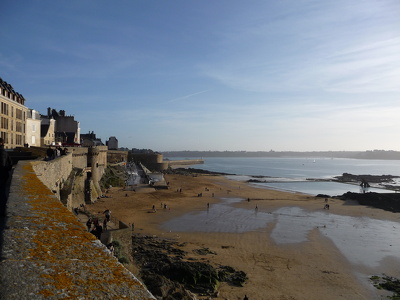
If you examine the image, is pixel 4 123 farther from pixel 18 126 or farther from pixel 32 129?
pixel 32 129

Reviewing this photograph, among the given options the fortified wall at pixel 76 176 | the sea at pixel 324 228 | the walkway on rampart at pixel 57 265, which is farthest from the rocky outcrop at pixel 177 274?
the walkway on rampart at pixel 57 265

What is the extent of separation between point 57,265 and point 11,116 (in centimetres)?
2990

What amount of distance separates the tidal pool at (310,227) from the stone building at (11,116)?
1618 cm

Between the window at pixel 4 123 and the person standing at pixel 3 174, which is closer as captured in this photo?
the person standing at pixel 3 174

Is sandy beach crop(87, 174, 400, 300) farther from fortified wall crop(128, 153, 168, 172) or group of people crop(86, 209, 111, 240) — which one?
fortified wall crop(128, 153, 168, 172)

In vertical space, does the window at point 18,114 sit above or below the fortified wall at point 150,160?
above

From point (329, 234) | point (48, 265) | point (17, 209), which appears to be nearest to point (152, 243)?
point (329, 234)

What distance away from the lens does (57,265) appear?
2.07m

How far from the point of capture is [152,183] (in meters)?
48.8

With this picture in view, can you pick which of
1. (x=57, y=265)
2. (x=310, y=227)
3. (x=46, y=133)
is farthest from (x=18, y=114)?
(x=57, y=265)

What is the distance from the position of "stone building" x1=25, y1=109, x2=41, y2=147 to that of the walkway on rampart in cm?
3337

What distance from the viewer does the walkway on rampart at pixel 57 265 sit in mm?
1748

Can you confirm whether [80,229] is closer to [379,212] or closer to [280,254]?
[280,254]

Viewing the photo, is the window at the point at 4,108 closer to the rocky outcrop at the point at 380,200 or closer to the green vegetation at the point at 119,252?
the green vegetation at the point at 119,252
